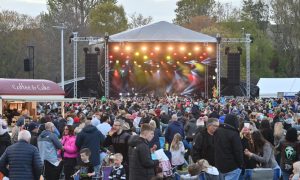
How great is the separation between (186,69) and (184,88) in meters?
1.26

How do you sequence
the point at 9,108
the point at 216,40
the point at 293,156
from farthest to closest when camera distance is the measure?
the point at 216,40, the point at 9,108, the point at 293,156

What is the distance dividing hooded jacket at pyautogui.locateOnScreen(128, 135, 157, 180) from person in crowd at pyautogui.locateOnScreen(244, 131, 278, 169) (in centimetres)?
175

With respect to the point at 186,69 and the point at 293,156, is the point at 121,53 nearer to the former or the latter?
the point at 186,69

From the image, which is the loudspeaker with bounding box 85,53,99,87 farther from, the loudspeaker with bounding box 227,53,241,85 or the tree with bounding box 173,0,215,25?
the tree with bounding box 173,0,215,25

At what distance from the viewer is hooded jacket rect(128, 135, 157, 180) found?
32.7ft

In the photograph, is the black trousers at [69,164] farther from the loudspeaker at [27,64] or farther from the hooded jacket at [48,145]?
the loudspeaker at [27,64]

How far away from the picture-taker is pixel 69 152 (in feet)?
44.9

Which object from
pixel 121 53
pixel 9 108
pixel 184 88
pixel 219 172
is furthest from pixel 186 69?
pixel 219 172

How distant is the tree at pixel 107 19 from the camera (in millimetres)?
79188

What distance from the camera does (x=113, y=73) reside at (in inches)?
1715

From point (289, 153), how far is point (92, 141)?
389 cm

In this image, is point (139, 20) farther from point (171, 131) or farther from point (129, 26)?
point (171, 131)

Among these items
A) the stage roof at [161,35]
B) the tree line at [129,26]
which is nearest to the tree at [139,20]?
the tree line at [129,26]

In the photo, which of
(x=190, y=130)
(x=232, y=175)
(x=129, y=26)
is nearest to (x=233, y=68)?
(x=190, y=130)
